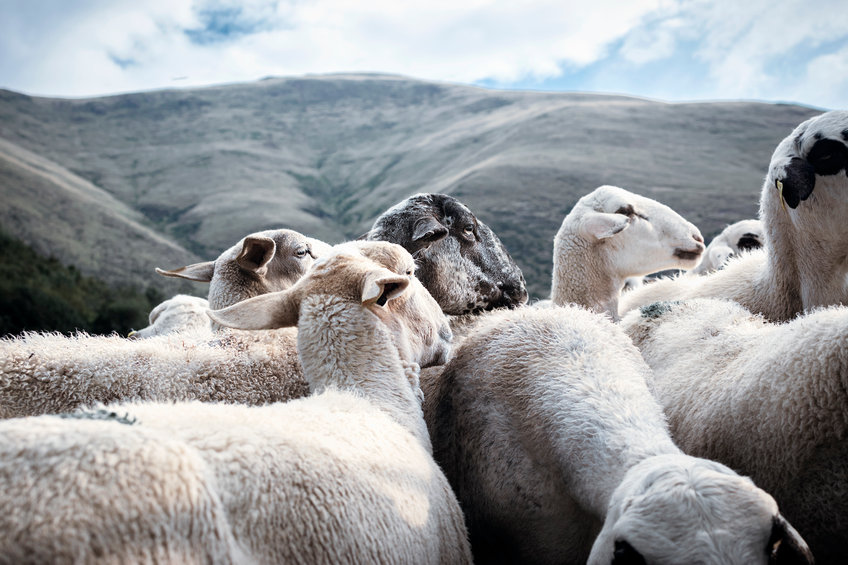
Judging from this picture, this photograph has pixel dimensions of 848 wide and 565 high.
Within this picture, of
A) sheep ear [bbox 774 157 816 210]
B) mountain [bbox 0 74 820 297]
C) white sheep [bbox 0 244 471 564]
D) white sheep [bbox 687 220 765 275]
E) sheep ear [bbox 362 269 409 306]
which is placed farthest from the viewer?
mountain [bbox 0 74 820 297]

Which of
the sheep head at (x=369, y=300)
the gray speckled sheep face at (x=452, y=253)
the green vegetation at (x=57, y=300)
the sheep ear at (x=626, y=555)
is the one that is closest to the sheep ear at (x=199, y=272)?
the gray speckled sheep face at (x=452, y=253)

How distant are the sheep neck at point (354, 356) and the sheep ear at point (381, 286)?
123 mm

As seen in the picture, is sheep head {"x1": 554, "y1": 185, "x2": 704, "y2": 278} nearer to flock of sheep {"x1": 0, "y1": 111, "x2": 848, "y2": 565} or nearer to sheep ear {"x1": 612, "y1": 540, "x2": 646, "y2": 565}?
flock of sheep {"x1": 0, "y1": 111, "x2": 848, "y2": 565}

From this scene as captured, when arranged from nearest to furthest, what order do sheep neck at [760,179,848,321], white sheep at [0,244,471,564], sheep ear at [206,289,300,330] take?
white sheep at [0,244,471,564] → sheep ear at [206,289,300,330] → sheep neck at [760,179,848,321]

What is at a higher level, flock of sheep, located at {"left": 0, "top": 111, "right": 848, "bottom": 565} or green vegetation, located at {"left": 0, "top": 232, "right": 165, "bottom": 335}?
flock of sheep, located at {"left": 0, "top": 111, "right": 848, "bottom": 565}

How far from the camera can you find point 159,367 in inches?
138

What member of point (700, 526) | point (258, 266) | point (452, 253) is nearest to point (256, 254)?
point (258, 266)

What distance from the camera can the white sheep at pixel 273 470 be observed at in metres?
1.60

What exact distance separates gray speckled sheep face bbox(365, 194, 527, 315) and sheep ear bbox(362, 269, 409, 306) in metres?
1.60

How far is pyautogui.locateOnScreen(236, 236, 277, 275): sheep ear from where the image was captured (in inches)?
202

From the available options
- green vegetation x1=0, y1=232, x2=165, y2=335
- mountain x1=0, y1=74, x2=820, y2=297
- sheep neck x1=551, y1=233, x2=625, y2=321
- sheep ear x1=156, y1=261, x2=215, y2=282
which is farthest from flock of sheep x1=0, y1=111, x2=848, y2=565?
green vegetation x1=0, y1=232, x2=165, y2=335

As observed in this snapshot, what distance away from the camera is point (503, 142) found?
69.2 meters

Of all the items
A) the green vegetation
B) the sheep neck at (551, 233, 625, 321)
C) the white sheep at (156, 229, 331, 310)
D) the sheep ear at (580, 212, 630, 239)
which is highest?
the sheep ear at (580, 212, 630, 239)

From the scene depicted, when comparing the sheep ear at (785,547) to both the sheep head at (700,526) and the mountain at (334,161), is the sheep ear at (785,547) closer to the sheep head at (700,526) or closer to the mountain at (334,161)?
the sheep head at (700,526)
